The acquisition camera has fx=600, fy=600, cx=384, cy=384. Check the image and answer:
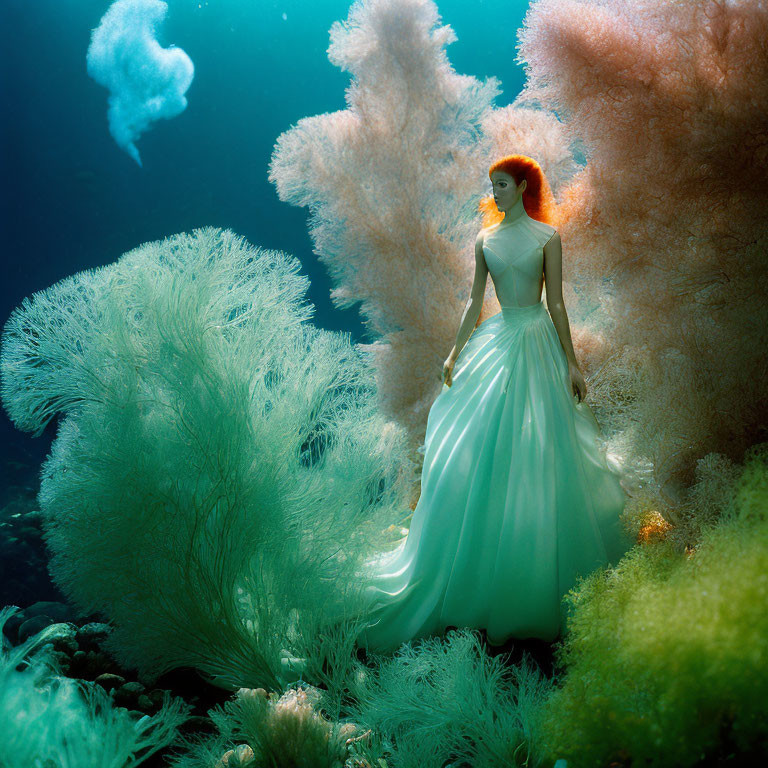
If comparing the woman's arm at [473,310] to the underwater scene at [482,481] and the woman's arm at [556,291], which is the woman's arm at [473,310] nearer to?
the underwater scene at [482,481]

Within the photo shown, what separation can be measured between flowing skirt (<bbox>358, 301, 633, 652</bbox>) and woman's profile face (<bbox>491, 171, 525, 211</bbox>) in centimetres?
40

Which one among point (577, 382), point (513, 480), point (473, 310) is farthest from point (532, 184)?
point (513, 480)

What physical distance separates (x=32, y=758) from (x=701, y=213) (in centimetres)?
248

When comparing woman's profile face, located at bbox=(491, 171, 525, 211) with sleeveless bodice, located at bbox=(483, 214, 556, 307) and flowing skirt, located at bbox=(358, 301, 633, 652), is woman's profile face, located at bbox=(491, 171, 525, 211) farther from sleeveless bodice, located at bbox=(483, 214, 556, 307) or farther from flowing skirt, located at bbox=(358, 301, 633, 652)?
flowing skirt, located at bbox=(358, 301, 633, 652)

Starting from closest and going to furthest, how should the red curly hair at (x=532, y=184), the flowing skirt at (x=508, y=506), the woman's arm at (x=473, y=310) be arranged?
the flowing skirt at (x=508, y=506), the red curly hair at (x=532, y=184), the woman's arm at (x=473, y=310)

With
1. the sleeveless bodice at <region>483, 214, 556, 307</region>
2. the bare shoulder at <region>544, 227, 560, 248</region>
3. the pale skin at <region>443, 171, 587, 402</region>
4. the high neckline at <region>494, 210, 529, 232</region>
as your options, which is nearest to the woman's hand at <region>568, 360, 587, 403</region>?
the pale skin at <region>443, 171, 587, 402</region>

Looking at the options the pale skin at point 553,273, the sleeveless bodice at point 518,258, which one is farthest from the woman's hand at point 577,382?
the sleeveless bodice at point 518,258

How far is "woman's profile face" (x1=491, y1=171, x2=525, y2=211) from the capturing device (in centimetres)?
222

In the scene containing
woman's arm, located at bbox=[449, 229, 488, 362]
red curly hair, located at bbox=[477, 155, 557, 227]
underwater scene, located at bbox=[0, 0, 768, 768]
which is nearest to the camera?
underwater scene, located at bbox=[0, 0, 768, 768]

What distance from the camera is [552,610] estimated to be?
6.94ft

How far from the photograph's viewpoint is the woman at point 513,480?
6.95 ft

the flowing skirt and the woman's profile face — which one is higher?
the woman's profile face

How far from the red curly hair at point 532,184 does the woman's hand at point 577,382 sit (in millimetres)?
613

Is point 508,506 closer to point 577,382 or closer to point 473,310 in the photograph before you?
point 577,382
